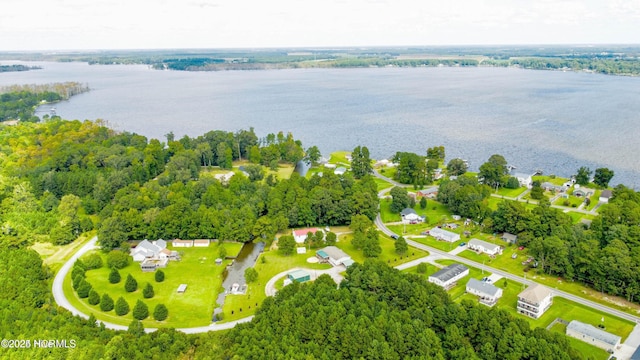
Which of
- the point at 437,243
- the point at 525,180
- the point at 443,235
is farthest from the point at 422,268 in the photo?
the point at 525,180

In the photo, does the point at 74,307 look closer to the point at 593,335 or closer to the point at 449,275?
the point at 449,275

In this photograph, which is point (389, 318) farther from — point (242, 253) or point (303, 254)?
point (242, 253)

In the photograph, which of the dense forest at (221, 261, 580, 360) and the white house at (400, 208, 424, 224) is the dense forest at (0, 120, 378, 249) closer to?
the white house at (400, 208, 424, 224)

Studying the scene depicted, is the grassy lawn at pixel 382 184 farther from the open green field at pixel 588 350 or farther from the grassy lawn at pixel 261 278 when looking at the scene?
the open green field at pixel 588 350

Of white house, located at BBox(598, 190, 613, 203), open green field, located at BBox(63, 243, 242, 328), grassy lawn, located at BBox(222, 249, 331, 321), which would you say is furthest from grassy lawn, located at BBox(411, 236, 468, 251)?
white house, located at BBox(598, 190, 613, 203)

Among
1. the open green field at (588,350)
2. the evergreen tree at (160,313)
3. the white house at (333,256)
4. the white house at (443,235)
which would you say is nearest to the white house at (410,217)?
the white house at (443,235)
